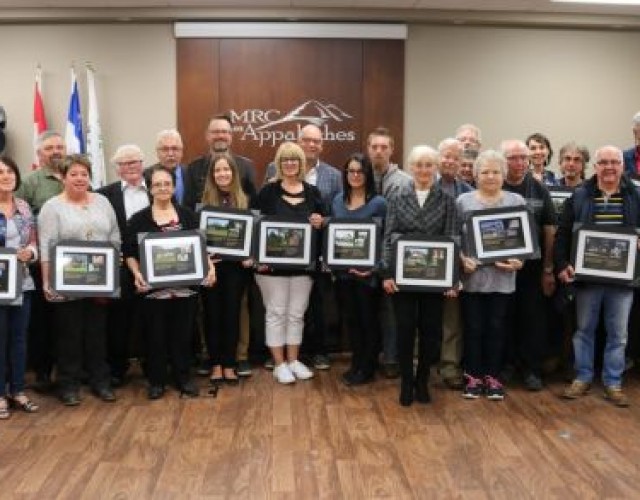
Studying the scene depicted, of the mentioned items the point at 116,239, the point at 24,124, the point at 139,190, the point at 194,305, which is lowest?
the point at 194,305

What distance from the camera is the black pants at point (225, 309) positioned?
14.4 feet

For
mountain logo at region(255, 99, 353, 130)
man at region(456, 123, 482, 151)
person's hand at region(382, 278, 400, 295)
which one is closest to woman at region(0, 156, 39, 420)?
person's hand at region(382, 278, 400, 295)

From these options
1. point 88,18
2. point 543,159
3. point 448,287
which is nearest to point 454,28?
point 543,159

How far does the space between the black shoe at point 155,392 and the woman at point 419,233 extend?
1436 mm

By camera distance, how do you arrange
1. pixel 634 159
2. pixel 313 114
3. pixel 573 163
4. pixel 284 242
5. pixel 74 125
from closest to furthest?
pixel 284 242 → pixel 573 163 → pixel 634 159 → pixel 74 125 → pixel 313 114

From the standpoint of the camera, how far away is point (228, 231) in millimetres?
4352

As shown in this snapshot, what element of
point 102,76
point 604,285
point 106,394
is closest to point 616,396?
point 604,285

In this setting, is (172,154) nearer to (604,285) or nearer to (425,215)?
(425,215)

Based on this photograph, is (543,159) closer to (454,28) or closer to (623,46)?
(454,28)

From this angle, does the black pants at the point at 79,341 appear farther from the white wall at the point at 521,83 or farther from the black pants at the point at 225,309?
the white wall at the point at 521,83

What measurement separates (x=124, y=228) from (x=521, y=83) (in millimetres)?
4858

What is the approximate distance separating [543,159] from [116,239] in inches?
112

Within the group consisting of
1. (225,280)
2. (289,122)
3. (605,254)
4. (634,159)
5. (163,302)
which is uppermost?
(289,122)

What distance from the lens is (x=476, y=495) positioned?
3.03 m
